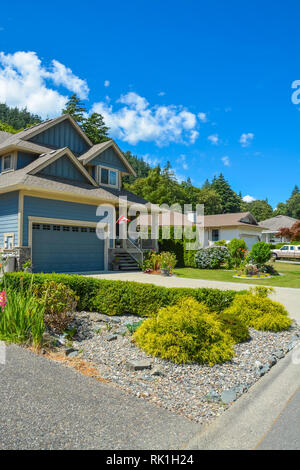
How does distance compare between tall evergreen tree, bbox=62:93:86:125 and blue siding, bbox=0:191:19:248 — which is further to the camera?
tall evergreen tree, bbox=62:93:86:125

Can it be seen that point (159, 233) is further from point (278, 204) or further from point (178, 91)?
point (278, 204)

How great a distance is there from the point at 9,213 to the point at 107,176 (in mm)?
7326

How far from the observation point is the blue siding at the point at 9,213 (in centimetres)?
1423

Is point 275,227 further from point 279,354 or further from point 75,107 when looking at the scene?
point 279,354

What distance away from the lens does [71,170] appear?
56.7 ft

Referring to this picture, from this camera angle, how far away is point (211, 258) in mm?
21109

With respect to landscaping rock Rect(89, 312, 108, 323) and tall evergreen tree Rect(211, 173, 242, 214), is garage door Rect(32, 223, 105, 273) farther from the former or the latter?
tall evergreen tree Rect(211, 173, 242, 214)

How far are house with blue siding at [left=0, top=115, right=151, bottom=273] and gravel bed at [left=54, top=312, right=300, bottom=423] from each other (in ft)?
31.3

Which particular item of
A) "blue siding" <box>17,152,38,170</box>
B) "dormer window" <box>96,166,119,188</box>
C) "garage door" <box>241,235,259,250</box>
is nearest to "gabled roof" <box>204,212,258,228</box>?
"garage door" <box>241,235,259,250</box>

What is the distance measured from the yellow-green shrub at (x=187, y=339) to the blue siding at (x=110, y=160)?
51.6ft

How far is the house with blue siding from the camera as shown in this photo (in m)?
14.4

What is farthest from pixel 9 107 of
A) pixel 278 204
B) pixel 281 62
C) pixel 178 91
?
pixel 281 62

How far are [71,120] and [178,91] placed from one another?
263 inches

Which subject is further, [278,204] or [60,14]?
[278,204]
